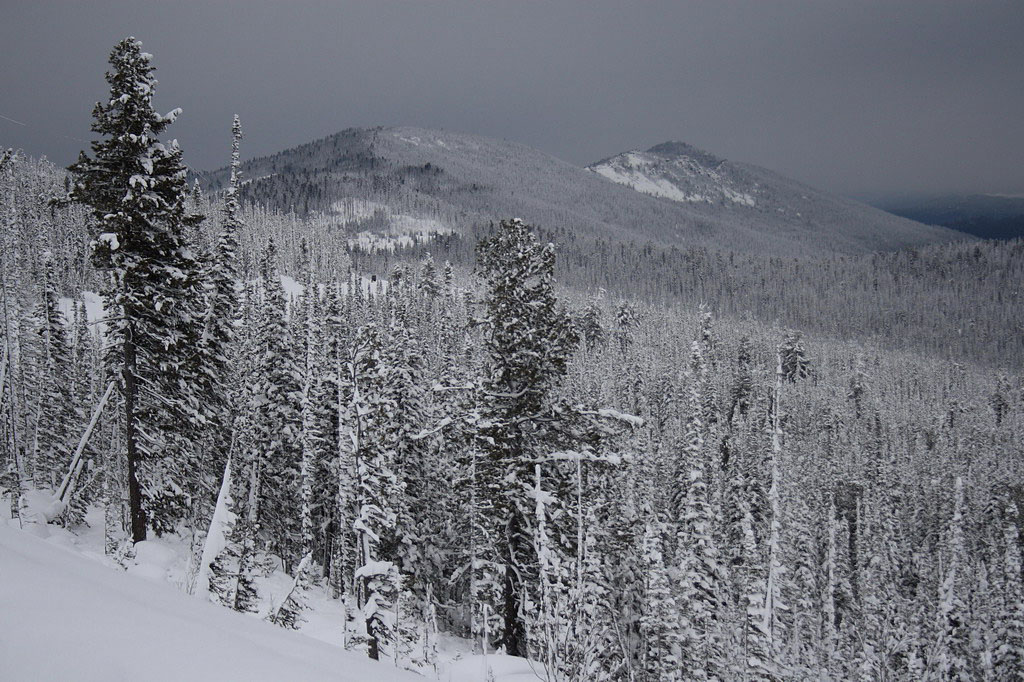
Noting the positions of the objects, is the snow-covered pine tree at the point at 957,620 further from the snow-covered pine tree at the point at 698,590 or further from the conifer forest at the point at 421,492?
the snow-covered pine tree at the point at 698,590

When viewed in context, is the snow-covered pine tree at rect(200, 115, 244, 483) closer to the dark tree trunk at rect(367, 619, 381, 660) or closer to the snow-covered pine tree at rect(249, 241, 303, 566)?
the snow-covered pine tree at rect(249, 241, 303, 566)

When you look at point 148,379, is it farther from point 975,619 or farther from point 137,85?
point 975,619

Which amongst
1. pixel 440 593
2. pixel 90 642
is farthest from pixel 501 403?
pixel 440 593

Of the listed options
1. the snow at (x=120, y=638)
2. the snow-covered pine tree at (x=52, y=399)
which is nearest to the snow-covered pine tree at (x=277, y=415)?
the snow-covered pine tree at (x=52, y=399)

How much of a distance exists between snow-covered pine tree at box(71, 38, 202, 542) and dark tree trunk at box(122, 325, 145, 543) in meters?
0.02

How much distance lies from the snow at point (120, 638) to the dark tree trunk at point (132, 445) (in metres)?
10.8

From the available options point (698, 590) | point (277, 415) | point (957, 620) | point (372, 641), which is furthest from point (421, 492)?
point (957, 620)

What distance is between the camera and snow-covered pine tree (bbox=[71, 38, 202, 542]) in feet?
42.7

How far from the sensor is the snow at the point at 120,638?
2.61m

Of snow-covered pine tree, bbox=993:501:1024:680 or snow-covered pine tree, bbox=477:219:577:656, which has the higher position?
snow-covered pine tree, bbox=477:219:577:656

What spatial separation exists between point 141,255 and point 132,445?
447 centimetres

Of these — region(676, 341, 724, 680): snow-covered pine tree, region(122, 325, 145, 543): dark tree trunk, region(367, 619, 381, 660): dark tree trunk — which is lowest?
region(676, 341, 724, 680): snow-covered pine tree

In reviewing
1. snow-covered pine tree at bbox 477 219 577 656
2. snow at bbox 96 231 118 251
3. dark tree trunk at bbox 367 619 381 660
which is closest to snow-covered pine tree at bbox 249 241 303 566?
snow at bbox 96 231 118 251

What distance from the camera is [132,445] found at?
13.6 meters
